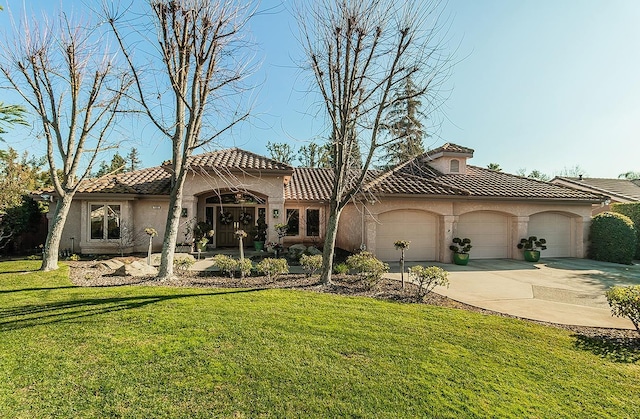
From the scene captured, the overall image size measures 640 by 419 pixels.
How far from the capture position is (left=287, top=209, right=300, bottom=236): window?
1731 centimetres

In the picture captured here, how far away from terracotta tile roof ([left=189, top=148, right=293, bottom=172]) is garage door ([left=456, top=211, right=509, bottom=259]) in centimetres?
911

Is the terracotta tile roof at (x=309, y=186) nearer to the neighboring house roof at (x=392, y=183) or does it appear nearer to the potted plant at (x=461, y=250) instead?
the neighboring house roof at (x=392, y=183)

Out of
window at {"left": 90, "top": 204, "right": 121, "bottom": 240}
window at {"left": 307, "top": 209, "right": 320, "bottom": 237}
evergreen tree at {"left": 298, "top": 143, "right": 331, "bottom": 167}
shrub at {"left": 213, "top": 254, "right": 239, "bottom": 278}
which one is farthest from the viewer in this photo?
evergreen tree at {"left": 298, "top": 143, "right": 331, "bottom": 167}

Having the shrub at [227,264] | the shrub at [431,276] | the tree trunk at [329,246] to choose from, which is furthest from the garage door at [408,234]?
the shrub at [227,264]

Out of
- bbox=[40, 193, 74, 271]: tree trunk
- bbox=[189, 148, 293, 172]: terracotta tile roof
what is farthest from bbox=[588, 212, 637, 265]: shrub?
Answer: bbox=[40, 193, 74, 271]: tree trunk

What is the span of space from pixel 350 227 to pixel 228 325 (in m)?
10.6

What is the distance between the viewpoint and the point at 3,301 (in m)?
6.72

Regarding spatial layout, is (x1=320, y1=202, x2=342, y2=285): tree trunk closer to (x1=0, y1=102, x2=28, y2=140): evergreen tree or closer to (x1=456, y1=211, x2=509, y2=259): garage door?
(x1=0, y1=102, x2=28, y2=140): evergreen tree

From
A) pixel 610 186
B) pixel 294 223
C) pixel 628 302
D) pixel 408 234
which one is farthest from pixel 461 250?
pixel 610 186

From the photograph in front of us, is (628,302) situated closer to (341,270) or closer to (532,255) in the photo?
(341,270)

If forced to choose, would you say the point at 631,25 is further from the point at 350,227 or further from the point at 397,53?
the point at 350,227

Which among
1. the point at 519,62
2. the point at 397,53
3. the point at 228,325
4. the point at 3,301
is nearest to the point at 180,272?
the point at 3,301

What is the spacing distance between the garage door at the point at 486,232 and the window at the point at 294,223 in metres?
8.34

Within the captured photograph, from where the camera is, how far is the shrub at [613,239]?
1486cm
